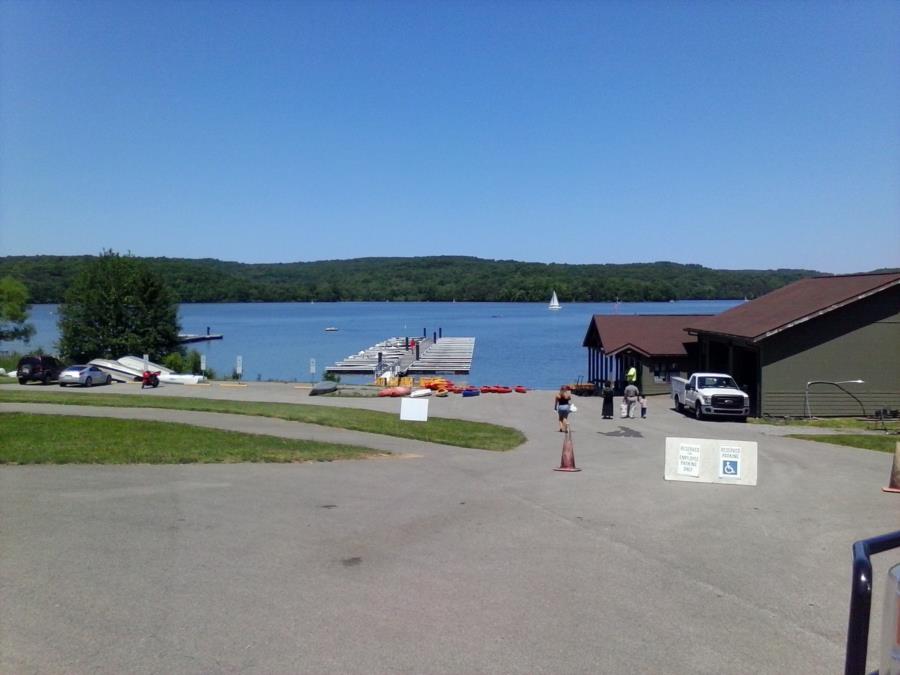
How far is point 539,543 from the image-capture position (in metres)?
11.0

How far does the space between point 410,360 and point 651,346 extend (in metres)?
40.0

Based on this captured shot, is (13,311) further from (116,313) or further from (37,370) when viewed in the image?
(37,370)

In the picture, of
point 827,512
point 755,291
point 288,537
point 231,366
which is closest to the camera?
point 288,537

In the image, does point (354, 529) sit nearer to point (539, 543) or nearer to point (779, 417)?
point (539, 543)

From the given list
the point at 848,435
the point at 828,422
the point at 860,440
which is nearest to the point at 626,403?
the point at 828,422

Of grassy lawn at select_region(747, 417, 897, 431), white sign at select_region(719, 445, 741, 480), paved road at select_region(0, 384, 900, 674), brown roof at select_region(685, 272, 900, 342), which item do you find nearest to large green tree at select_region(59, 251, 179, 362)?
brown roof at select_region(685, 272, 900, 342)

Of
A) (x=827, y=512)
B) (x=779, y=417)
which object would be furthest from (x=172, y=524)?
(x=779, y=417)

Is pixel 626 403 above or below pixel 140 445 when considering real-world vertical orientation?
below

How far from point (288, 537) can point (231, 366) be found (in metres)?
81.9

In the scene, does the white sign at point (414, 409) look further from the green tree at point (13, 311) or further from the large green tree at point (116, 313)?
the green tree at point (13, 311)

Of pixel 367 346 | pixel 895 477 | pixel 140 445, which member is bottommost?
pixel 367 346

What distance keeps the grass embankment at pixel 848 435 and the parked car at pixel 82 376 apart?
122 feet

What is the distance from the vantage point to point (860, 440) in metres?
27.2

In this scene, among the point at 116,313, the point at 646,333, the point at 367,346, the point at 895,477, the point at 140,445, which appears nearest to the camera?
the point at 895,477
